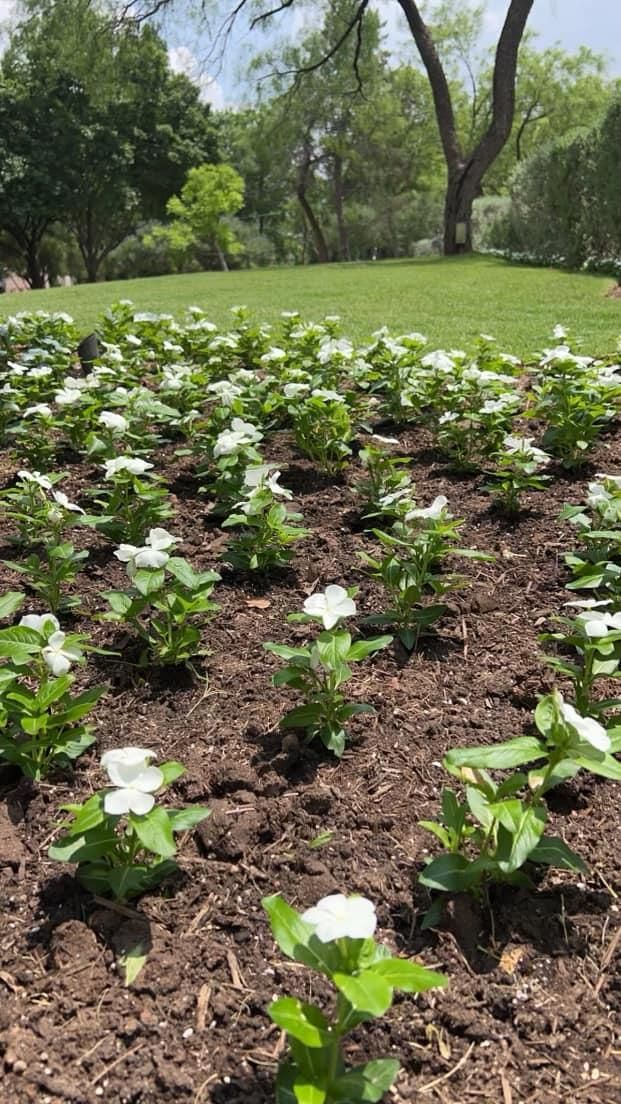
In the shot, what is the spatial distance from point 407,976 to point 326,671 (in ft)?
2.93

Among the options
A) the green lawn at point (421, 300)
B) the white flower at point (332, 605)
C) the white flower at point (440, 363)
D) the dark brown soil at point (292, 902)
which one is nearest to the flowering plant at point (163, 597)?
the dark brown soil at point (292, 902)

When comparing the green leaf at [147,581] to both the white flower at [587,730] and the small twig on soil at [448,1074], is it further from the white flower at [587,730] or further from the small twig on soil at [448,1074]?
the small twig on soil at [448,1074]

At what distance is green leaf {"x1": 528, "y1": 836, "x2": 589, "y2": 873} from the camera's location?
1.43m

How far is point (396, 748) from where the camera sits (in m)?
1.92

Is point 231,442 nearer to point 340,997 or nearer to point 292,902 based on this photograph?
point 292,902

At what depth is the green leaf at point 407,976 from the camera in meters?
1.06

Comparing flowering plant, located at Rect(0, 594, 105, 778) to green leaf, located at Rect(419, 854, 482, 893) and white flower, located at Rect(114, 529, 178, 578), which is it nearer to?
white flower, located at Rect(114, 529, 178, 578)

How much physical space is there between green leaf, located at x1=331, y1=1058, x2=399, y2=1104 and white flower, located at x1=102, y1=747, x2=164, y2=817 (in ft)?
1.63

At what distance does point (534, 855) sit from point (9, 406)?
11.4 ft

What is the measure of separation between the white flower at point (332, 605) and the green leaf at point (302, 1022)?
0.85 meters

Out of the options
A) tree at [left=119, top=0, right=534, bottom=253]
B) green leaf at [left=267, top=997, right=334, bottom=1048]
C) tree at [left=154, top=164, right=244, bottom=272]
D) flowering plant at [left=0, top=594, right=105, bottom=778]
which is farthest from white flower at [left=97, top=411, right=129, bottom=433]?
tree at [left=154, top=164, right=244, bottom=272]

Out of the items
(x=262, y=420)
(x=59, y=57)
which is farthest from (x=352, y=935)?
(x=59, y=57)

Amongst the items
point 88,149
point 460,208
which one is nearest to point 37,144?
point 88,149

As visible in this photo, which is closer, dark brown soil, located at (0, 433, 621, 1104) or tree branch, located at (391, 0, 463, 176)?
dark brown soil, located at (0, 433, 621, 1104)
